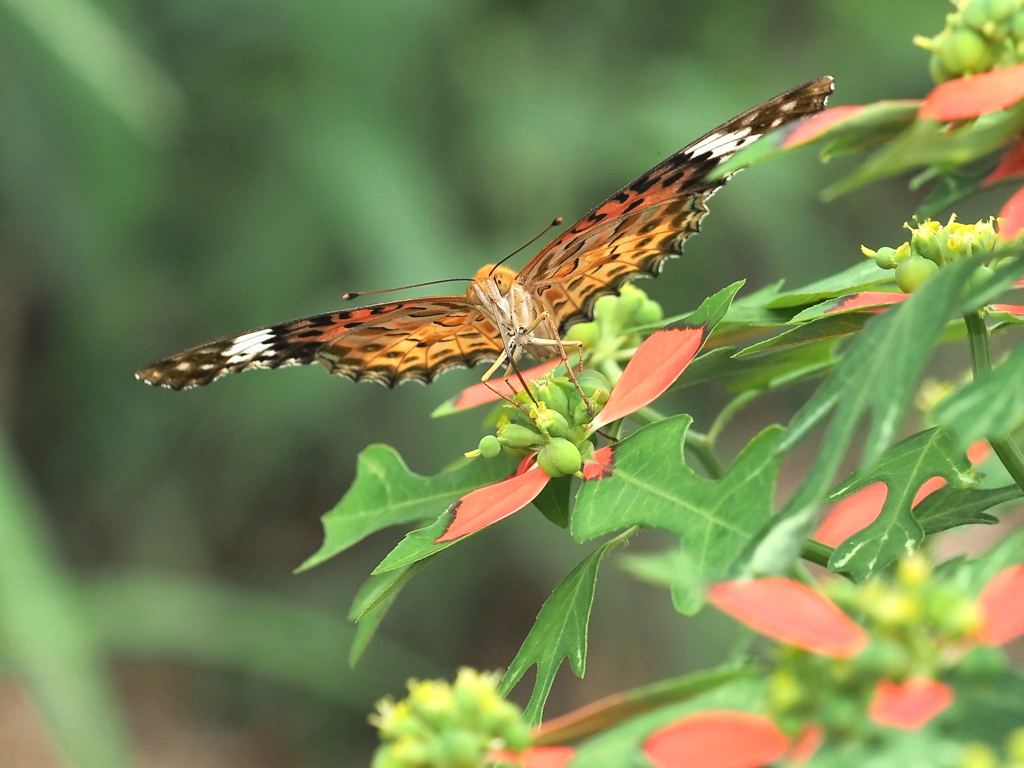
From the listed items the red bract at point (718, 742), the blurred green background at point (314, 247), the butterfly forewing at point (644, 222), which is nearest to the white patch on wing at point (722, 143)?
the butterfly forewing at point (644, 222)

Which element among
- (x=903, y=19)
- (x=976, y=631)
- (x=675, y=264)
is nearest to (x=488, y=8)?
(x=675, y=264)

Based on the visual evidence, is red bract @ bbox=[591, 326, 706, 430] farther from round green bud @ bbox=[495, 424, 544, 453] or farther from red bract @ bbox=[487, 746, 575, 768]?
red bract @ bbox=[487, 746, 575, 768]

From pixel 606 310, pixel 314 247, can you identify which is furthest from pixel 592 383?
pixel 314 247

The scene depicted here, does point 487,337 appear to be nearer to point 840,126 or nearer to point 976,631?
point 840,126

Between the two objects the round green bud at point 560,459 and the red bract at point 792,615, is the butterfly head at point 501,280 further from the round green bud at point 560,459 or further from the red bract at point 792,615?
the red bract at point 792,615

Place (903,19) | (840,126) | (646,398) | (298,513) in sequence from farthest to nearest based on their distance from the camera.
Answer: (298,513), (903,19), (646,398), (840,126)

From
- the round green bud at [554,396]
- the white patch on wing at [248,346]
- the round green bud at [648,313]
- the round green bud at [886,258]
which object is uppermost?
the white patch on wing at [248,346]
